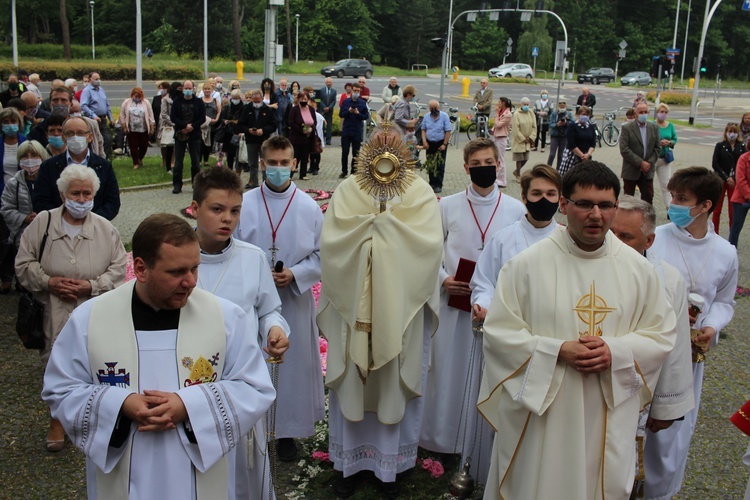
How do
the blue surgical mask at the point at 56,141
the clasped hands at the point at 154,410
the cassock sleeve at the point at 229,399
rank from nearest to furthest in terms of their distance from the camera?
the clasped hands at the point at 154,410 < the cassock sleeve at the point at 229,399 < the blue surgical mask at the point at 56,141

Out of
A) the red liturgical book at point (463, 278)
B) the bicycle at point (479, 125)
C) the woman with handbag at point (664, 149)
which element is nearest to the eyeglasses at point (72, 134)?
the red liturgical book at point (463, 278)

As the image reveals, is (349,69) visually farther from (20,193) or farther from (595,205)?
(595,205)

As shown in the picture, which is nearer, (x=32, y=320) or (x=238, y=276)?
(x=238, y=276)

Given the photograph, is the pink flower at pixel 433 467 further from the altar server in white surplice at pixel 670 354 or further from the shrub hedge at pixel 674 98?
the shrub hedge at pixel 674 98

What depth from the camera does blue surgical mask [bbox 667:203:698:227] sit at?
520cm

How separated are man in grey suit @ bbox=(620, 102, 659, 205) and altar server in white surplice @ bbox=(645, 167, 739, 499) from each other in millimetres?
9296

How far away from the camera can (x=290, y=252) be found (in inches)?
229

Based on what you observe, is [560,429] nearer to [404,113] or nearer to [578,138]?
[578,138]

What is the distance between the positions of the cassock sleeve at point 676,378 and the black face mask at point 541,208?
3.44ft

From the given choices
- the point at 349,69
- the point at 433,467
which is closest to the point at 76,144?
the point at 433,467

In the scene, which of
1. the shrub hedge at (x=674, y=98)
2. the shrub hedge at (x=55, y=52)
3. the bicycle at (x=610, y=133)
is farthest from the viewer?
the shrub hedge at (x=55, y=52)

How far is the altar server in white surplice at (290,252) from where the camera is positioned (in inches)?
227

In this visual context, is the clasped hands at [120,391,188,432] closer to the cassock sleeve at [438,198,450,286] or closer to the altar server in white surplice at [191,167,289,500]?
the altar server in white surplice at [191,167,289,500]

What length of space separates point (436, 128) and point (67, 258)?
42.3 ft
